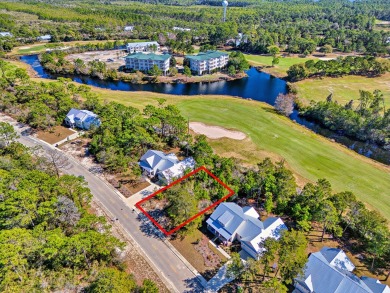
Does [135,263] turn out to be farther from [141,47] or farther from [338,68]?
[141,47]

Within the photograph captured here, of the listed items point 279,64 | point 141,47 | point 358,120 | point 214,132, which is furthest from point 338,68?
point 141,47

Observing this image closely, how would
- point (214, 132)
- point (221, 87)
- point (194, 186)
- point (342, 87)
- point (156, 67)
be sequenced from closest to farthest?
point (194, 186), point (214, 132), point (342, 87), point (221, 87), point (156, 67)

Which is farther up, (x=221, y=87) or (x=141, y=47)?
(x=141, y=47)

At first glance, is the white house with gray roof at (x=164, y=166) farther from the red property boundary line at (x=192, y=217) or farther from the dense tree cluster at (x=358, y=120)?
the dense tree cluster at (x=358, y=120)

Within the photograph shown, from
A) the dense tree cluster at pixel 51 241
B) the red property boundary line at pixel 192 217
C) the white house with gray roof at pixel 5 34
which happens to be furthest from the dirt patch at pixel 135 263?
the white house with gray roof at pixel 5 34

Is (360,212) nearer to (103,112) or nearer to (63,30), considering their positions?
(103,112)

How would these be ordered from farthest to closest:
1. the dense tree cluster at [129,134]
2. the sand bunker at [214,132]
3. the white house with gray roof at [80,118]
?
the sand bunker at [214,132] → the white house with gray roof at [80,118] → the dense tree cluster at [129,134]

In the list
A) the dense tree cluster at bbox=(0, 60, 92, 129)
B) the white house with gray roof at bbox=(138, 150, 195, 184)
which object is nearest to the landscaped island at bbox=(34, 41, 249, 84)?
the dense tree cluster at bbox=(0, 60, 92, 129)
